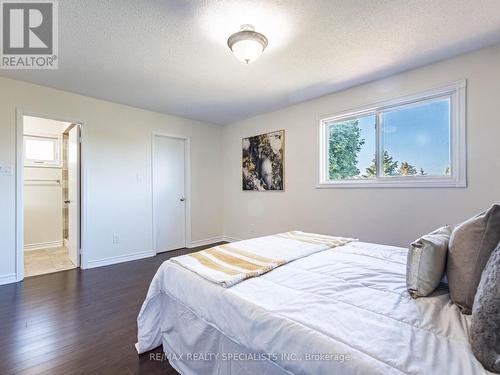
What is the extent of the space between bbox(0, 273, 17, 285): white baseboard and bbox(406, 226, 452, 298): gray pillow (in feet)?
13.3

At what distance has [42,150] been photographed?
470 centimetres

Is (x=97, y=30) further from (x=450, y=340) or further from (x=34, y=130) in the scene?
(x=34, y=130)

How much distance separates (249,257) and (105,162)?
119 inches

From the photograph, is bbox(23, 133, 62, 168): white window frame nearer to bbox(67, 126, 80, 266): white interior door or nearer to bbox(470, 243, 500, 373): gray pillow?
bbox(67, 126, 80, 266): white interior door

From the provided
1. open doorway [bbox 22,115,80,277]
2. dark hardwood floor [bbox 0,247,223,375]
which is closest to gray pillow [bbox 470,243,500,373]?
dark hardwood floor [bbox 0,247,223,375]

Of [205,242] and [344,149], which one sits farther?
[205,242]

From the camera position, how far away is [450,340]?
837 millimetres

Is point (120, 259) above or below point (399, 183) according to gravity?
below

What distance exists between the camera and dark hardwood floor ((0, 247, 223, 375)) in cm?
161

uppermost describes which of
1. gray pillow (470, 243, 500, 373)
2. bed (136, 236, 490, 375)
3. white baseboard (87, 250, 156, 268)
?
gray pillow (470, 243, 500, 373)

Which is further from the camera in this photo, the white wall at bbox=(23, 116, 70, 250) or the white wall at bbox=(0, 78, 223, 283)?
the white wall at bbox=(23, 116, 70, 250)

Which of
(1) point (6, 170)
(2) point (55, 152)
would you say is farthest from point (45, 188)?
(1) point (6, 170)

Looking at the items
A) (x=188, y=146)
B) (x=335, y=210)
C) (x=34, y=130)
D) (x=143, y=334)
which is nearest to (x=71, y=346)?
(x=143, y=334)

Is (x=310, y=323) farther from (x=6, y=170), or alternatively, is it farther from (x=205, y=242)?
(x=205, y=242)
